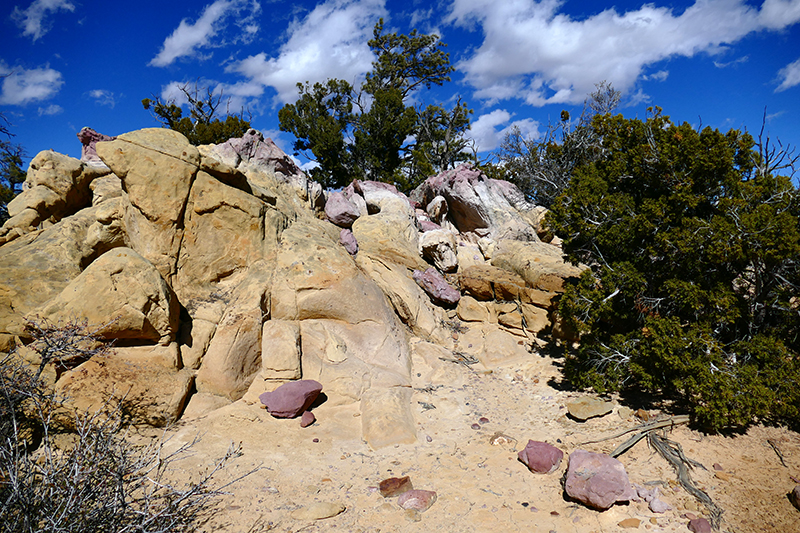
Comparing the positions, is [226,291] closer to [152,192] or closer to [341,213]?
[152,192]

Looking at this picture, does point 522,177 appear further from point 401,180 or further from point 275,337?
point 275,337

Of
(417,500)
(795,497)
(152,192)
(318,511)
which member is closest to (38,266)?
(152,192)

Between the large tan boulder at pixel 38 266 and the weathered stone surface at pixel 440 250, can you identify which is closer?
the large tan boulder at pixel 38 266

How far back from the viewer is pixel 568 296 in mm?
9016

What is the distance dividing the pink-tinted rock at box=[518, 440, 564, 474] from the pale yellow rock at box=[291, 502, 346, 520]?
277cm

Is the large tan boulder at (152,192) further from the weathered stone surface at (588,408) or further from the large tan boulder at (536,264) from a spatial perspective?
the large tan boulder at (536,264)

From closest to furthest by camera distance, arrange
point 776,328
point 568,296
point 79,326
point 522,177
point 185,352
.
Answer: point 79,326, point 776,328, point 185,352, point 568,296, point 522,177

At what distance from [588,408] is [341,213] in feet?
30.5

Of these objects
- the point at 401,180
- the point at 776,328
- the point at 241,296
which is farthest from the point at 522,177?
the point at 241,296

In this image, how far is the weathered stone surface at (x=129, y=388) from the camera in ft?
22.4

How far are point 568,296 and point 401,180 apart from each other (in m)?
12.4

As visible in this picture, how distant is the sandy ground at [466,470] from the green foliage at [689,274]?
782 millimetres

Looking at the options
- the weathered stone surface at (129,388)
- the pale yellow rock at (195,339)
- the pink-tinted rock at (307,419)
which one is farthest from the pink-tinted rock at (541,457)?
the pale yellow rock at (195,339)

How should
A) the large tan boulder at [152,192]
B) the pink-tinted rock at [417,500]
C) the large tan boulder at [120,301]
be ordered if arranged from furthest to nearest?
the large tan boulder at [152,192], the large tan boulder at [120,301], the pink-tinted rock at [417,500]
